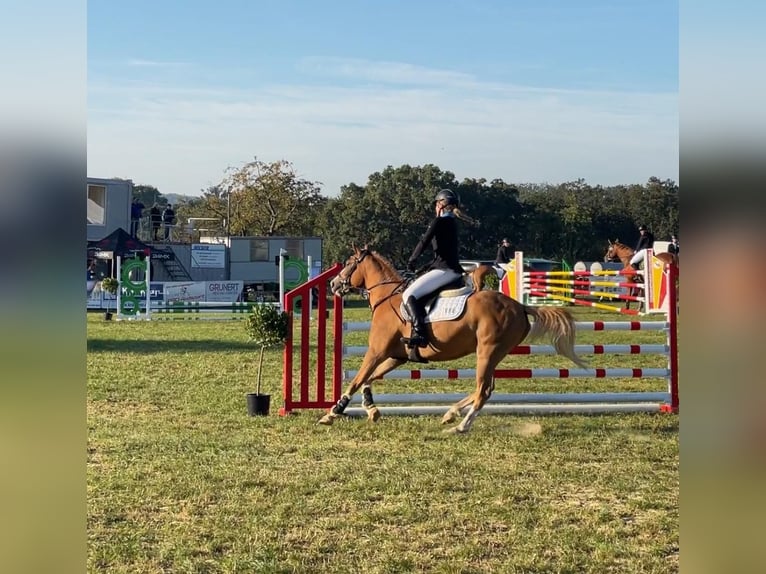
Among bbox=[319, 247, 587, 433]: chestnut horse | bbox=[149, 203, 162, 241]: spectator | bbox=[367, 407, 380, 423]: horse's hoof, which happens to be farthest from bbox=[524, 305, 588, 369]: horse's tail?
bbox=[149, 203, 162, 241]: spectator

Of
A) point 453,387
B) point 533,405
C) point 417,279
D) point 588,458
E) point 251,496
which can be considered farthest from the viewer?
point 453,387

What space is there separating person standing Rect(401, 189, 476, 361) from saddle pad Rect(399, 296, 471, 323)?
7 centimetres

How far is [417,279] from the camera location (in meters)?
7.32

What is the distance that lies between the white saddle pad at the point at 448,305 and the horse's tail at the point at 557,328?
1.83 feet

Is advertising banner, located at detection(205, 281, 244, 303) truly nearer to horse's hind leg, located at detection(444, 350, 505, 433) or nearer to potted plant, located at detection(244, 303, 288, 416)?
potted plant, located at detection(244, 303, 288, 416)

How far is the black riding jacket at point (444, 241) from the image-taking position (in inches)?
274

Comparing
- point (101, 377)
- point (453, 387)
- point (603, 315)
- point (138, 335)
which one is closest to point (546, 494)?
point (453, 387)

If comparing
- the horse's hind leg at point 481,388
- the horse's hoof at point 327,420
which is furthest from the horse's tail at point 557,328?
the horse's hoof at point 327,420

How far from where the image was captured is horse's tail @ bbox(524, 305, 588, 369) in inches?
275
